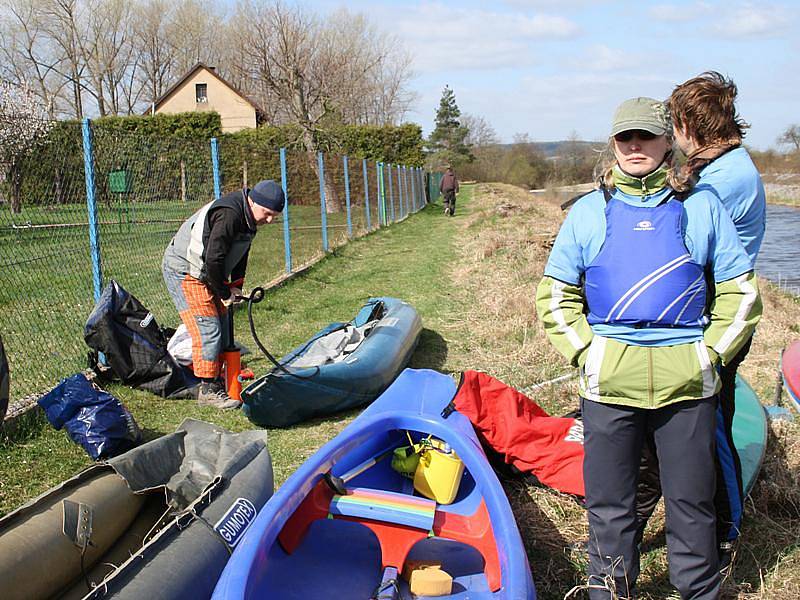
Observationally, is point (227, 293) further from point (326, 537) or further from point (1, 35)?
point (1, 35)

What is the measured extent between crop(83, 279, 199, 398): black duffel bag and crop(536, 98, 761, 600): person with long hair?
3.93 m

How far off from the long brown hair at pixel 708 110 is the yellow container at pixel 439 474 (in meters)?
1.89

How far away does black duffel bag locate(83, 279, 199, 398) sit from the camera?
5594mm

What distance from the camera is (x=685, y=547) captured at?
2.67 metres

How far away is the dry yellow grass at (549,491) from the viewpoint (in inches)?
129

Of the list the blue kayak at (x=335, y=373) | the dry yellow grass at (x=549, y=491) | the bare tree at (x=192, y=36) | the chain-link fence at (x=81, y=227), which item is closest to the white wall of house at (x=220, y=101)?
the bare tree at (x=192, y=36)

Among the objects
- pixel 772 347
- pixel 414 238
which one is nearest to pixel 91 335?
pixel 772 347

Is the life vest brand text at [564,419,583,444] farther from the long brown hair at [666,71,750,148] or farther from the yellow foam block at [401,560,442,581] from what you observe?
the long brown hair at [666,71,750,148]

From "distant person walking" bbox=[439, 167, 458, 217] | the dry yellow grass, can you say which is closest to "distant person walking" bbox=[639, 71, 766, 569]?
the dry yellow grass

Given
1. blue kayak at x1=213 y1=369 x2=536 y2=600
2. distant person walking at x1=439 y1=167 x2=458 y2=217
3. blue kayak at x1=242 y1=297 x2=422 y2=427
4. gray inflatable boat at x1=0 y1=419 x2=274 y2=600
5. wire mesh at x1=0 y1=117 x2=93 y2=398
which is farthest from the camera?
distant person walking at x1=439 y1=167 x2=458 y2=217

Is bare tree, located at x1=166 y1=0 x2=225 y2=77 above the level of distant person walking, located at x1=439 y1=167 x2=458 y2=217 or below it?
above

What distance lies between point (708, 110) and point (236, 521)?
8.78 feet

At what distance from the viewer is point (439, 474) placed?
3.65 meters

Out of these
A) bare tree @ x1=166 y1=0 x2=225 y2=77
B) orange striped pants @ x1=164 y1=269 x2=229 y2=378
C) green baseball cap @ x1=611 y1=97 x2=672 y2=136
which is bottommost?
orange striped pants @ x1=164 y1=269 x2=229 y2=378
